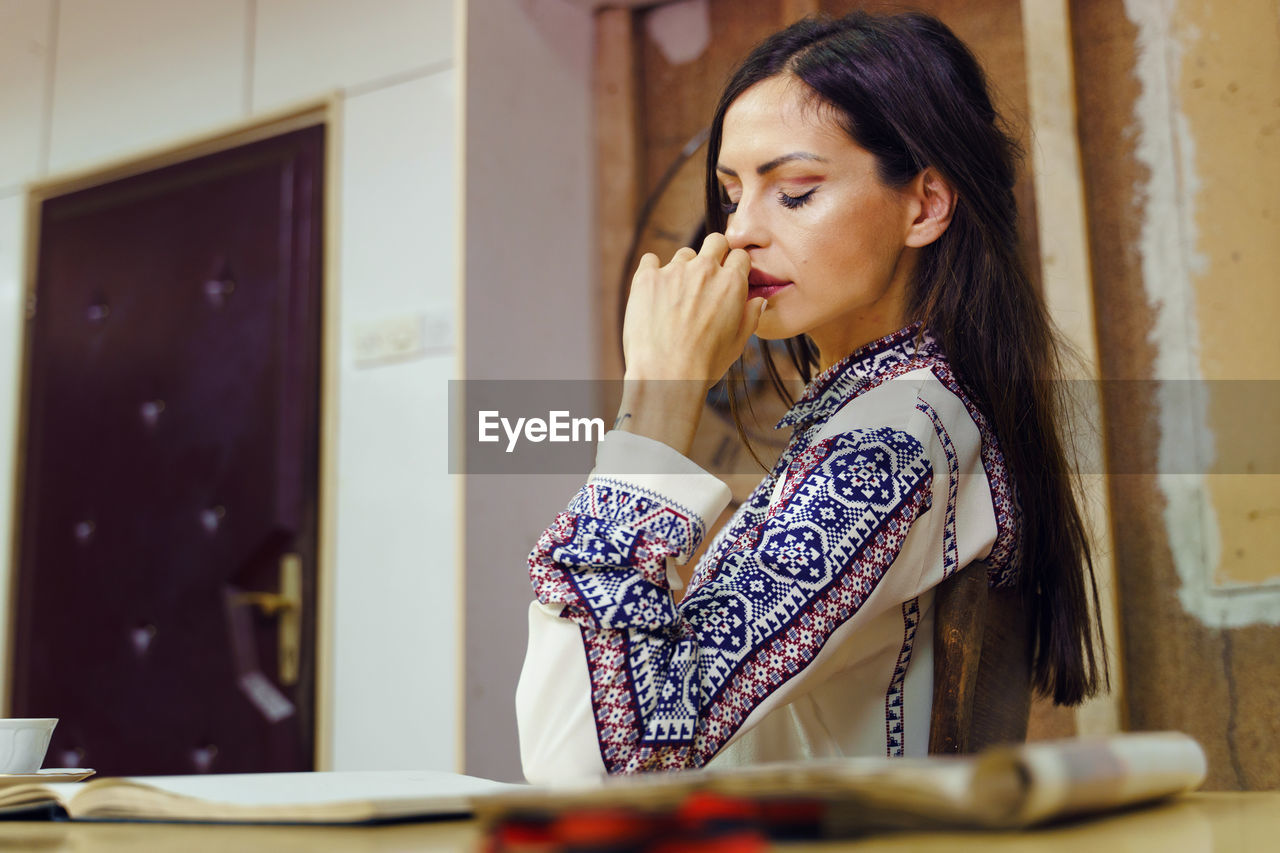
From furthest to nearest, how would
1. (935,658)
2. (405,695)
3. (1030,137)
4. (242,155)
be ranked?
(242,155), (405,695), (1030,137), (935,658)

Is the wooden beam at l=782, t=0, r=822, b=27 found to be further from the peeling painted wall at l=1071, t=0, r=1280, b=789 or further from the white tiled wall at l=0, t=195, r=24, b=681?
the white tiled wall at l=0, t=195, r=24, b=681

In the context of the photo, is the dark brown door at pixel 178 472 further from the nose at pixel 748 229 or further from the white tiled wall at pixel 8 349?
the nose at pixel 748 229

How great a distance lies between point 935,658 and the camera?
1074mm

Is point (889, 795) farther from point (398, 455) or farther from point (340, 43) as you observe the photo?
point (340, 43)

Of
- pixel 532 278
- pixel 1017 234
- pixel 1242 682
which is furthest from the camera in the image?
pixel 532 278

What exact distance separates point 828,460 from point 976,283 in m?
0.35

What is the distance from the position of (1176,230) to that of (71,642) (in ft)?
9.80

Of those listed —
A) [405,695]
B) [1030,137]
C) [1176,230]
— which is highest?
[1030,137]

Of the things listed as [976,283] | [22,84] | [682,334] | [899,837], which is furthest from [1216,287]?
[22,84]

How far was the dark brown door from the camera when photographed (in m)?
2.94

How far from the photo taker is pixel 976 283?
4.10ft

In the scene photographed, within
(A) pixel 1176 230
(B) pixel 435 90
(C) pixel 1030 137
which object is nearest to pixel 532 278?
(B) pixel 435 90

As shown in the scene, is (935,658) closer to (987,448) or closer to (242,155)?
(987,448)

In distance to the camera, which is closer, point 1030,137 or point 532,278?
point 1030,137
